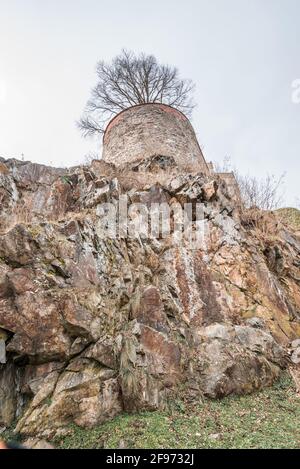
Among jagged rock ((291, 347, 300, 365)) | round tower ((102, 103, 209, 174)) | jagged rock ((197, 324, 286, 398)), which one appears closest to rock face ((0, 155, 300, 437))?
jagged rock ((197, 324, 286, 398))

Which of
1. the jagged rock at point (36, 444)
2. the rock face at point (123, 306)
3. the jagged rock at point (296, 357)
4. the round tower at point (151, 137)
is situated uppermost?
the round tower at point (151, 137)

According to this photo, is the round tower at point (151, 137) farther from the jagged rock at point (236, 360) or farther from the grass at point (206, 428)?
the grass at point (206, 428)

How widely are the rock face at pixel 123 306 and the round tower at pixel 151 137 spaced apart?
3088 millimetres

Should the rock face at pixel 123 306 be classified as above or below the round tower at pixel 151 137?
below

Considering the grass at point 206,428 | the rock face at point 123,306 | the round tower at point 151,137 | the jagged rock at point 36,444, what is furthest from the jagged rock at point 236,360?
the round tower at point 151,137

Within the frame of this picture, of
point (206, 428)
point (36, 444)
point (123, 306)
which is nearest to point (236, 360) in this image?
point (206, 428)

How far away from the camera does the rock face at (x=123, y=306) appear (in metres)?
4.02

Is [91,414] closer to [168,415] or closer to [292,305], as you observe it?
[168,415]

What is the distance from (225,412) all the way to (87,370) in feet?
7.20

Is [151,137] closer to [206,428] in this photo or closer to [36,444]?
[206,428]

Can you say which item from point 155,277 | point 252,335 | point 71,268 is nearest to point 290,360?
point 252,335

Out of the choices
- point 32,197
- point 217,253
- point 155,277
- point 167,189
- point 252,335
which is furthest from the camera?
point 167,189

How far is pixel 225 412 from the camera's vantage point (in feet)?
13.6

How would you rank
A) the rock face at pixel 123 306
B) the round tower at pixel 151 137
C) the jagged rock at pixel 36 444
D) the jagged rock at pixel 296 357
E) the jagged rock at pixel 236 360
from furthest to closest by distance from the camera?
the round tower at pixel 151 137, the jagged rock at pixel 296 357, the jagged rock at pixel 236 360, the rock face at pixel 123 306, the jagged rock at pixel 36 444
